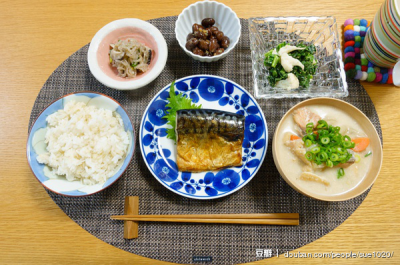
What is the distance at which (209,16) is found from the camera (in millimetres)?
2436

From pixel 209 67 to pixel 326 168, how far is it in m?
1.25

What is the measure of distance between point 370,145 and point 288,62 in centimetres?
85

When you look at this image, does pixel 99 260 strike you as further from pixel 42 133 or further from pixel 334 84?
pixel 334 84

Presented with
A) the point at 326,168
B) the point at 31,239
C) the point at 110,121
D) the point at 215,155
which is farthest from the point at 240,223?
the point at 31,239

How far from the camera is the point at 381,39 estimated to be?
82.8 inches

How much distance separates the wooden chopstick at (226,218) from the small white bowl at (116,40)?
1012 mm

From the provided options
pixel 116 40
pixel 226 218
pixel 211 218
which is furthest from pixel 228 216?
pixel 116 40

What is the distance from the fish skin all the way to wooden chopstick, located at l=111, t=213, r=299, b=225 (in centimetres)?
60

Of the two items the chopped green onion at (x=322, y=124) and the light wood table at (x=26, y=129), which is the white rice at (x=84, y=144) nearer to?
the light wood table at (x=26, y=129)

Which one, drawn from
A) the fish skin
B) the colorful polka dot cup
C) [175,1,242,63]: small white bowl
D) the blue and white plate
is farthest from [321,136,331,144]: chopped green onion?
[175,1,242,63]: small white bowl

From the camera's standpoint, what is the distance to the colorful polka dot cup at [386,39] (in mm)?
1929

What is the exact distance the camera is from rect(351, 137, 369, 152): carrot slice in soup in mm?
2016

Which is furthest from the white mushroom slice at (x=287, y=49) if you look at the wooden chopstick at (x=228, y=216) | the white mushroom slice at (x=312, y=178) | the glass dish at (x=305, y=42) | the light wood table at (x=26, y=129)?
the wooden chopstick at (x=228, y=216)

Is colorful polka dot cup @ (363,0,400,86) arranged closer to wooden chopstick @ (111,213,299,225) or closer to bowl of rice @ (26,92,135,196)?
wooden chopstick @ (111,213,299,225)
